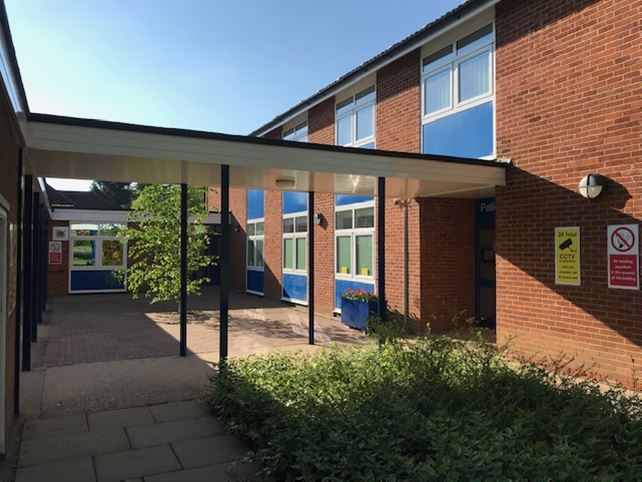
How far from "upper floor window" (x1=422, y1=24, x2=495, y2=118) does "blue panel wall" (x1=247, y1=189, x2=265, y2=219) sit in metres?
9.50

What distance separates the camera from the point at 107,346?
913 centimetres

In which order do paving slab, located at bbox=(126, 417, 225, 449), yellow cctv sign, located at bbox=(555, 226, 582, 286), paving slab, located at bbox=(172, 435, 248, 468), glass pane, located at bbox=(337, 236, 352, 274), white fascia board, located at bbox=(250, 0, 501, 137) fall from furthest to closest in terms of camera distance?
1. glass pane, located at bbox=(337, 236, 352, 274)
2. white fascia board, located at bbox=(250, 0, 501, 137)
3. yellow cctv sign, located at bbox=(555, 226, 582, 286)
4. paving slab, located at bbox=(126, 417, 225, 449)
5. paving slab, located at bbox=(172, 435, 248, 468)

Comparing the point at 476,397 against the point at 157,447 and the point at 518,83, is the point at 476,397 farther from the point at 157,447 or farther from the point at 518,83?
the point at 518,83

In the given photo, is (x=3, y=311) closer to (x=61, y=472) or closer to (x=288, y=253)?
(x=61, y=472)

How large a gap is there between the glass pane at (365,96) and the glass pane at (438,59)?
1922 mm

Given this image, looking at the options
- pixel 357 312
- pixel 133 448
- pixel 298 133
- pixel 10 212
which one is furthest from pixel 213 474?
pixel 298 133

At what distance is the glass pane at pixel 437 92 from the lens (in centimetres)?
955

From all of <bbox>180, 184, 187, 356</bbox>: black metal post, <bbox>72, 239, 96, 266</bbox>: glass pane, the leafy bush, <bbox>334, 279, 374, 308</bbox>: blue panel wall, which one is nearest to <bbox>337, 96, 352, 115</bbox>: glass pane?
<bbox>334, 279, 374, 308</bbox>: blue panel wall

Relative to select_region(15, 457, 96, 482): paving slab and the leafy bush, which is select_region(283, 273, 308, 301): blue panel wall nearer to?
the leafy bush

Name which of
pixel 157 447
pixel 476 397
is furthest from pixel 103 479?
pixel 476 397

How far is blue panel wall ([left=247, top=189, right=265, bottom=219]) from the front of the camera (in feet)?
61.3

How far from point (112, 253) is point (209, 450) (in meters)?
17.1

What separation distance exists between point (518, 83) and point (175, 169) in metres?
5.22

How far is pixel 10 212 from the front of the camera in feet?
15.3
